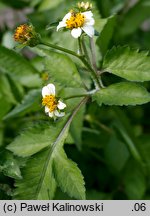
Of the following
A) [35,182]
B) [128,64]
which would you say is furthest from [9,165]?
[128,64]

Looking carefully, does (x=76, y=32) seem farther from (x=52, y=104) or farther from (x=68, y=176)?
(x=68, y=176)

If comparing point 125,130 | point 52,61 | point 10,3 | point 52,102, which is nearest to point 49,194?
point 52,102

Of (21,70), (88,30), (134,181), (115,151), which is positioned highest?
(88,30)

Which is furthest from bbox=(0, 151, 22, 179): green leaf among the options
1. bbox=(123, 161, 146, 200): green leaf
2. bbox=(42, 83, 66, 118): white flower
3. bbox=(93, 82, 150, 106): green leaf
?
bbox=(123, 161, 146, 200): green leaf

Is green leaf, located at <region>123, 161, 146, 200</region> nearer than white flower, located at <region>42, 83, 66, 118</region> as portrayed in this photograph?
No

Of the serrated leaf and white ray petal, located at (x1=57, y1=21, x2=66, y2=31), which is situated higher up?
white ray petal, located at (x1=57, y1=21, x2=66, y2=31)

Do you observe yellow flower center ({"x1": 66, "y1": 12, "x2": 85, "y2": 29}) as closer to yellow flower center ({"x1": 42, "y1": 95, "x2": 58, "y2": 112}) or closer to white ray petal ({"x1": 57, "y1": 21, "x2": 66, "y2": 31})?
white ray petal ({"x1": 57, "y1": 21, "x2": 66, "y2": 31})

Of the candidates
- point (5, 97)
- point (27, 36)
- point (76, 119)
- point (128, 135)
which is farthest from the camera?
point (5, 97)
